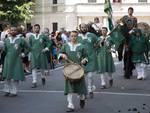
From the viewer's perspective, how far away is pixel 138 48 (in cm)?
1945

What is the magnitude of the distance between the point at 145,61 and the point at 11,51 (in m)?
6.03

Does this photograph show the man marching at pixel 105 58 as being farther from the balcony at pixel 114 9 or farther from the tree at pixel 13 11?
the balcony at pixel 114 9

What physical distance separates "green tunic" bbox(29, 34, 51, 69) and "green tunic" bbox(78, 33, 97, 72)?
2.88m

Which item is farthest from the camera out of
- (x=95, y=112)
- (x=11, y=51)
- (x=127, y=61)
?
(x=127, y=61)

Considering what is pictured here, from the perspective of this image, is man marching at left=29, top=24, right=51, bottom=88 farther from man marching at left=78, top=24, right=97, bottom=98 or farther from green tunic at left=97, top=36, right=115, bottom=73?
man marching at left=78, top=24, right=97, bottom=98

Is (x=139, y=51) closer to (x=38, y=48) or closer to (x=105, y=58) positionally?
(x=105, y=58)

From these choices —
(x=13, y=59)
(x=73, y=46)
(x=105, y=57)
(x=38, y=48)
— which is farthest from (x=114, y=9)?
(x=73, y=46)

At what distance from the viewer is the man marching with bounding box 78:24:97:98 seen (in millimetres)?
13891

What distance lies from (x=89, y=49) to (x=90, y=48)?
0.08 meters

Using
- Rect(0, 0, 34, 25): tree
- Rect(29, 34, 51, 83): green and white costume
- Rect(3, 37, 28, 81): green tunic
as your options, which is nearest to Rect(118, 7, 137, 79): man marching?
Rect(29, 34, 51, 83): green and white costume

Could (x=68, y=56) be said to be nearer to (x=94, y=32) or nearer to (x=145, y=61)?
(x=94, y=32)

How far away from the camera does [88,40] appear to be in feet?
47.2

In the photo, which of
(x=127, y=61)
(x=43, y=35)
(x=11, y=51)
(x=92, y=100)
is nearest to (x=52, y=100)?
(x=92, y=100)

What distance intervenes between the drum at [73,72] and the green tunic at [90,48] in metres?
1.64
